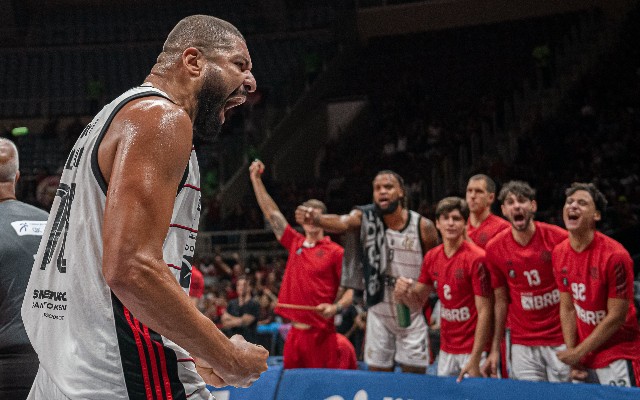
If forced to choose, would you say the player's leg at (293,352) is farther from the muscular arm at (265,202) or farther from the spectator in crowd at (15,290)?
the spectator in crowd at (15,290)

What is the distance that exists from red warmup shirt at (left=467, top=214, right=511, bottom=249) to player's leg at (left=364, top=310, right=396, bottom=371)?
113 centimetres

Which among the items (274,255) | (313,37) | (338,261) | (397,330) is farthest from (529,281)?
(313,37)

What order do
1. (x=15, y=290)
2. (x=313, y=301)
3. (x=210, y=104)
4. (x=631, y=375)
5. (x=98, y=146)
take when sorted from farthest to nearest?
(x=313, y=301)
(x=631, y=375)
(x=15, y=290)
(x=210, y=104)
(x=98, y=146)

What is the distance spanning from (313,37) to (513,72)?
669 cm

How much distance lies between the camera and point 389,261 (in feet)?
23.3

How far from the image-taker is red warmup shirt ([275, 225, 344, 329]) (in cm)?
793

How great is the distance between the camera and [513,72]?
1894cm

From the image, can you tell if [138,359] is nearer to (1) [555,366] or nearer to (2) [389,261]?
(1) [555,366]

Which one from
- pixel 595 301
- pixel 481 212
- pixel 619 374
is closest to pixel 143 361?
pixel 595 301

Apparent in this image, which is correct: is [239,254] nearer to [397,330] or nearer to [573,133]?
[573,133]

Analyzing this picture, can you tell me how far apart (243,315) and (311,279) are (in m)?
3.04

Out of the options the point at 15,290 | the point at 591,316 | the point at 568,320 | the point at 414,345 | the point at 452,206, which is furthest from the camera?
the point at 414,345

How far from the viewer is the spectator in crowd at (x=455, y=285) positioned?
20.7 feet

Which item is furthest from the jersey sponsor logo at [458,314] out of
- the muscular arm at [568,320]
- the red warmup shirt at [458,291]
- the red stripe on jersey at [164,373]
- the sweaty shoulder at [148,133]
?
the sweaty shoulder at [148,133]
